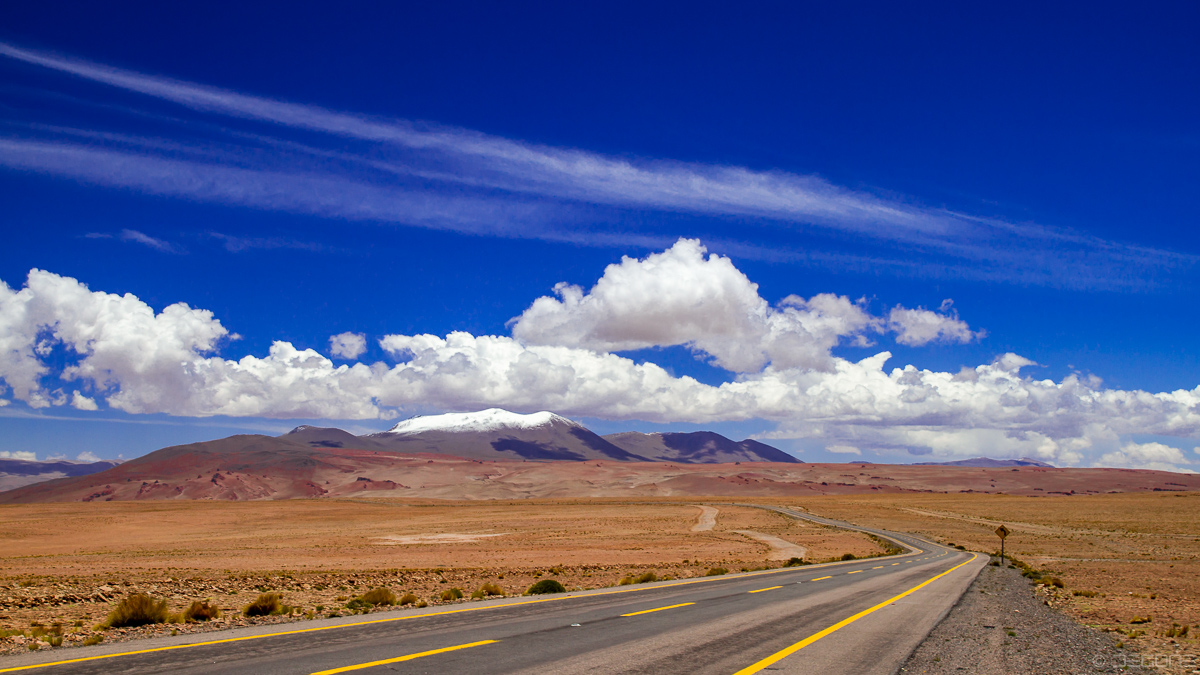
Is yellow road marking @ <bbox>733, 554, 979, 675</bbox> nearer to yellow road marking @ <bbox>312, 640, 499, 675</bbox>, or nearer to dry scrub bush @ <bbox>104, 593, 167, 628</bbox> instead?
yellow road marking @ <bbox>312, 640, 499, 675</bbox>

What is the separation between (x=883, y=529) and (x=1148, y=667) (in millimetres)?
74182

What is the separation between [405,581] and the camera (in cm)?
2603

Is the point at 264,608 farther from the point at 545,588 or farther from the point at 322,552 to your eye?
the point at 322,552

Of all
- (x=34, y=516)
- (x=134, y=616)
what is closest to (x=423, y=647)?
(x=134, y=616)

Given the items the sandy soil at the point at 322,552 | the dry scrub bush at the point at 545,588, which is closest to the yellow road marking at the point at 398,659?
the sandy soil at the point at 322,552

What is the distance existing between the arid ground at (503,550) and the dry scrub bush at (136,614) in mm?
766

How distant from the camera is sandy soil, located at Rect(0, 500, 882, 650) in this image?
20484 mm

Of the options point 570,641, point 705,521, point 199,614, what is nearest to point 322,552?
point 199,614

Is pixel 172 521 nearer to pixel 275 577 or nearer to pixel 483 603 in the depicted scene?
pixel 275 577

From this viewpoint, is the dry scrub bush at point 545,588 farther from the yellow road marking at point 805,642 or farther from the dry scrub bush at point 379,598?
the yellow road marking at point 805,642

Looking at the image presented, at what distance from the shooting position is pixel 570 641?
11984 millimetres

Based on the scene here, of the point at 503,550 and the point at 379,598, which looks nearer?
the point at 379,598

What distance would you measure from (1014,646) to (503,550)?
3882cm

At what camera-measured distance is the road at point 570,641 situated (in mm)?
9562
